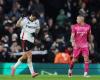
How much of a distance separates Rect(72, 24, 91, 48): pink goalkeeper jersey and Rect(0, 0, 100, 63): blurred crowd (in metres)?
3.10

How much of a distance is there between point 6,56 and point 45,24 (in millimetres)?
2709

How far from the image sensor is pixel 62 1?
27234 millimetres

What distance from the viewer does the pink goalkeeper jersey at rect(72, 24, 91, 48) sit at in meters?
20.5

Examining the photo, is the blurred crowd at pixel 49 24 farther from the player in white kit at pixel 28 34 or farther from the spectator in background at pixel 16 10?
the player in white kit at pixel 28 34

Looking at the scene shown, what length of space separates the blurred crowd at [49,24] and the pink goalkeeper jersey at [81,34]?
3096 millimetres

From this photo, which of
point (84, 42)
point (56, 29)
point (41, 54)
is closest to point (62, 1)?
point (56, 29)

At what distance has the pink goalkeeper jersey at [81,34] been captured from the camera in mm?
20500

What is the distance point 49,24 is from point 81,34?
5.55 metres

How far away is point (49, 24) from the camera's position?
26016 millimetres

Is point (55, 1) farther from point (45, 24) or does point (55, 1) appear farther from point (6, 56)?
point (6, 56)

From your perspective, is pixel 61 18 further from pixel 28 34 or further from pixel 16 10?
pixel 28 34

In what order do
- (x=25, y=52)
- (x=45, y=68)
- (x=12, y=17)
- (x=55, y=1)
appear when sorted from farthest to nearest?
(x=55, y=1)
(x=12, y=17)
(x=45, y=68)
(x=25, y=52)

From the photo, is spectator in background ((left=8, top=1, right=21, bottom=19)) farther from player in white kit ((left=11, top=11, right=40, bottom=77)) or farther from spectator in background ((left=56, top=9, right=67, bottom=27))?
player in white kit ((left=11, top=11, right=40, bottom=77))

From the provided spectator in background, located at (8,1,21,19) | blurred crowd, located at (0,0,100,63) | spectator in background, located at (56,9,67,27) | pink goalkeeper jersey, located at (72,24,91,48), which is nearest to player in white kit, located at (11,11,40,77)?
pink goalkeeper jersey, located at (72,24,91,48)
